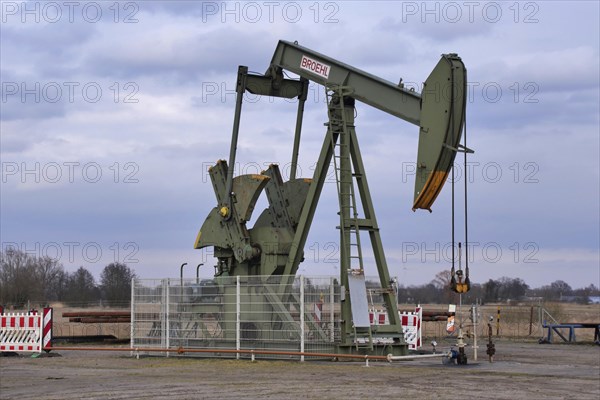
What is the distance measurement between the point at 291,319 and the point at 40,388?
22.8ft

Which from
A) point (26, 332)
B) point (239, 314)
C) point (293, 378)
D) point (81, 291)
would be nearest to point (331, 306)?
point (239, 314)

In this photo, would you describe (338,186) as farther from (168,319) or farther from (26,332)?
(26,332)

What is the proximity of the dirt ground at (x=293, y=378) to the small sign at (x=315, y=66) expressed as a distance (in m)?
6.87

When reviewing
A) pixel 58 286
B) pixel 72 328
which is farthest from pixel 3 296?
pixel 72 328

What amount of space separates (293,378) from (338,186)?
20.1 feet

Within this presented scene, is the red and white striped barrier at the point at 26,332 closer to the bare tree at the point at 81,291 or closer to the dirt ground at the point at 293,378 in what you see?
the dirt ground at the point at 293,378

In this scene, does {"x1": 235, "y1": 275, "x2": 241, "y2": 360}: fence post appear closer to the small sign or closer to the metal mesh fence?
the metal mesh fence

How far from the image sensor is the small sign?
76.1 feet

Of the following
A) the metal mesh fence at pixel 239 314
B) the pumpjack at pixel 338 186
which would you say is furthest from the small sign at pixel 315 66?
the metal mesh fence at pixel 239 314

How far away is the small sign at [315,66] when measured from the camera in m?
23.2

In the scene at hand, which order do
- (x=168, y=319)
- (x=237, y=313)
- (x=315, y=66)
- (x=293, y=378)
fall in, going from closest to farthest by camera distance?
(x=293, y=378) < (x=237, y=313) < (x=315, y=66) < (x=168, y=319)

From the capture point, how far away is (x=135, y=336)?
24.3 meters

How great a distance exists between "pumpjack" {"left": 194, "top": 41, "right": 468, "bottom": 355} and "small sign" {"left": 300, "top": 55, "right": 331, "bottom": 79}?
2 cm

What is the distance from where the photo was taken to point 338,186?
73.3ft
